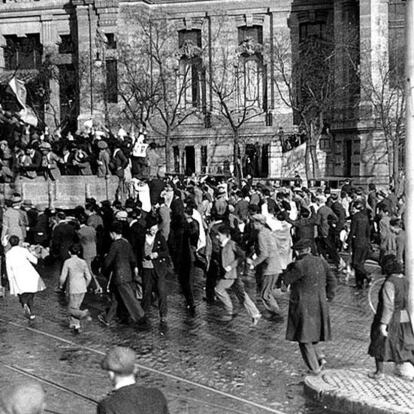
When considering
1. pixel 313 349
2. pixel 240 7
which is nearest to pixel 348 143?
pixel 240 7

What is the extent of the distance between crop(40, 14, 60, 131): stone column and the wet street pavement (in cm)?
4109

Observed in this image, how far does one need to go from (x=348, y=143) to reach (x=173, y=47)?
503 inches

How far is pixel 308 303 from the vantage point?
34.4 feet

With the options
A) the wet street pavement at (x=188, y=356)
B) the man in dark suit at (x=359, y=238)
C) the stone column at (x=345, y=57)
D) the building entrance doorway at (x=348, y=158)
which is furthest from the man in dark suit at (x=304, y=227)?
the stone column at (x=345, y=57)

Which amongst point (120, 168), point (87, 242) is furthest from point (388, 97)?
point (87, 242)

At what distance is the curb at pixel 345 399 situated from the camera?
8.96m

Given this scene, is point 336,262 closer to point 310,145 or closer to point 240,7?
point 310,145

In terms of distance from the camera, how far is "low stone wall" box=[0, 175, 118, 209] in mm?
26672

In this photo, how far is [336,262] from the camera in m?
20.4

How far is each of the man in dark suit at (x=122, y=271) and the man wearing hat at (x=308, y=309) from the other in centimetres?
368

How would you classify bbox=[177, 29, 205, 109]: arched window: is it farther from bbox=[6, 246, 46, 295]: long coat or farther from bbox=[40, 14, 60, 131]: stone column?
bbox=[6, 246, 46, 295]: long coat

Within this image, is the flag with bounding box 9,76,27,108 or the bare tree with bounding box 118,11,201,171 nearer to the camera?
the flag with bounding box 9,76,27,108

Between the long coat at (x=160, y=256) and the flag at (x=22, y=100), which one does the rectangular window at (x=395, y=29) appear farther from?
the long coat at (x=160, y=256)

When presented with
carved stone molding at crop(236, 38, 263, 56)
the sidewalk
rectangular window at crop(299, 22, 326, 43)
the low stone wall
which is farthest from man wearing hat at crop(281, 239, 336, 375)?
carved stone molding at crop(236, 38, 263, 56)
